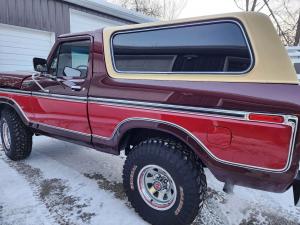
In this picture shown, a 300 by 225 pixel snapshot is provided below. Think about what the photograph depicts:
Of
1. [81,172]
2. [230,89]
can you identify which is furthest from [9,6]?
[230,89]

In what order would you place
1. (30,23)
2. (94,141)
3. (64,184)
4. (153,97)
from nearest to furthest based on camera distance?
(153,97), (94,141), (64,184), (30,23)

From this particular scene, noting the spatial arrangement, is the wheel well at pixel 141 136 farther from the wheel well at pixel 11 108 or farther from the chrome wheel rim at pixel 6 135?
the chrome wheel rim at pixel 6 135

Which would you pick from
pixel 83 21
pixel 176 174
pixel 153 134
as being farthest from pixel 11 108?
pixel 83 21

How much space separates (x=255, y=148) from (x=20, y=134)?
131 inches

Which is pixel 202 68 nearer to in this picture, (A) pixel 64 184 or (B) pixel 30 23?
(A) pixel 64 184

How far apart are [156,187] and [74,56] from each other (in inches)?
74.8

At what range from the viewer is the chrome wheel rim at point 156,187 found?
2.72 metres

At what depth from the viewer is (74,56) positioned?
3678mm

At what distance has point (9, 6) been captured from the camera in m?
8.00

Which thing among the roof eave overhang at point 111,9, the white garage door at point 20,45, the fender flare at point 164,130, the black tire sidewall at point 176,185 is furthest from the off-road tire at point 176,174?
the roof eave overhang at point 111,9

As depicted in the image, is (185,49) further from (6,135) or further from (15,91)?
(6,135)

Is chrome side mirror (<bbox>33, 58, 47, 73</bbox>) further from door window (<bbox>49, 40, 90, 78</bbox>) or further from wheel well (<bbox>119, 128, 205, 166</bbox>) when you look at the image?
wheel well (<bbox>119, 128, 205, 166</bbox>)

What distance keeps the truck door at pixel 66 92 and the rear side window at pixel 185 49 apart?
49 centimetres

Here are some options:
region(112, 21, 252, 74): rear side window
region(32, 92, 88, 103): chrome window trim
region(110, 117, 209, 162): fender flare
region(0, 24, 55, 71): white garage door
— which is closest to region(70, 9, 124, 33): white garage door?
region(0, 24, 55, 71): white garage door
